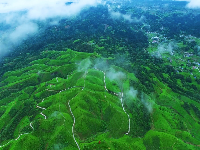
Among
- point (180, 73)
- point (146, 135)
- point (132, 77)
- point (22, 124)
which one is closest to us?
point (146, 135)

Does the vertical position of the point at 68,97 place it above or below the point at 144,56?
above

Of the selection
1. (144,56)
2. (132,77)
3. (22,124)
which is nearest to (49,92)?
(22,124)

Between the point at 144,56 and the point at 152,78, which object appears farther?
the point at 144,56

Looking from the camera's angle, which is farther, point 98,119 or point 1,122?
point 1,122

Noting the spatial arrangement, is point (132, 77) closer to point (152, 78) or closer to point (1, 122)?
point (152, 78)

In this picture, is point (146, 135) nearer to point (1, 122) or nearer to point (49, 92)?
point (49, 92)

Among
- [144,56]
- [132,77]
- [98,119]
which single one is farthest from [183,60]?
[98,119]

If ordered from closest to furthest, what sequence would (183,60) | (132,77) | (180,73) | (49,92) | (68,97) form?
(68,97) < (49,92) < (132,77) < (180,73) < (183,60)

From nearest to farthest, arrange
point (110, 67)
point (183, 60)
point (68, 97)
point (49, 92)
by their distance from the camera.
→ point (68, 97)
point (49, 92)
point (110, 67)
point (183, 60)

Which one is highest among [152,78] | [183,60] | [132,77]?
[132,77]
